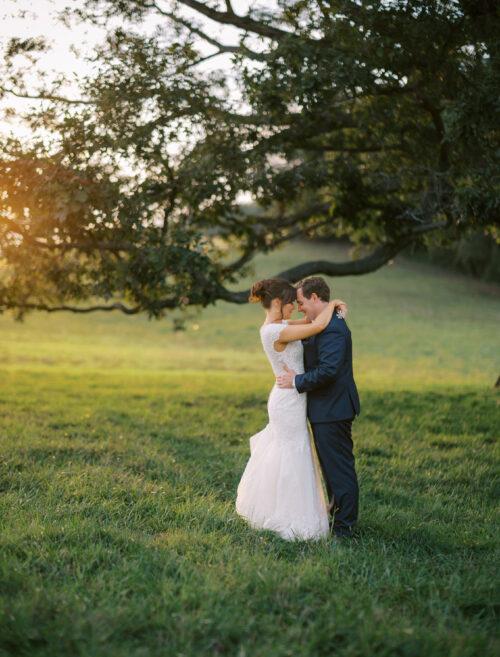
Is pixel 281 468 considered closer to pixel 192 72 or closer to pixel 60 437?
pixel 60 437

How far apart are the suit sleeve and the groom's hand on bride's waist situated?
97mm

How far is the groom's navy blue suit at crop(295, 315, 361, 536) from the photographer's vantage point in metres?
5.96

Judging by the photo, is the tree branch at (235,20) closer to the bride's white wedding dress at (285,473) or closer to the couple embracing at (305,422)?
the couple embracing at (305,422)

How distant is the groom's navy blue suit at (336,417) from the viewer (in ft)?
19.6

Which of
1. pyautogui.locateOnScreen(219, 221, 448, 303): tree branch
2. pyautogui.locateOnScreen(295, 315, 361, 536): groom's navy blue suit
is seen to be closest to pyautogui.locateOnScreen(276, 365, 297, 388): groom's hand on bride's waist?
pyautogui.locateOnScreen(295, 315, 361, 536): groom's navy blue suit

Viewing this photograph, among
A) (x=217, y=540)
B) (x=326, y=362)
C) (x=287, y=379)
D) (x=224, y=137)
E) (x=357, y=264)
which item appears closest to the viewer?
(x=217, y=540)

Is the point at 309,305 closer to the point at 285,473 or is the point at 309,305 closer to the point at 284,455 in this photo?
the point at 284,455

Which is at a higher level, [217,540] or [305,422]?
[305,422]

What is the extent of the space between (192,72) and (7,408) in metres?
6.75

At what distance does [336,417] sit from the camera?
6004 mm

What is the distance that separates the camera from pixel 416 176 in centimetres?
1145

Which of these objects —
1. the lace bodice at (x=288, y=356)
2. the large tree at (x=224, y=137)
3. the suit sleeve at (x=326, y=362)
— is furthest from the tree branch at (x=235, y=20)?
the suit sleeve at (x=326, y=362)

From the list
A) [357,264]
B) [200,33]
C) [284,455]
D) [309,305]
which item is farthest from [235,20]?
[284,455]

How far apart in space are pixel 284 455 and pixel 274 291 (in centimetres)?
145
